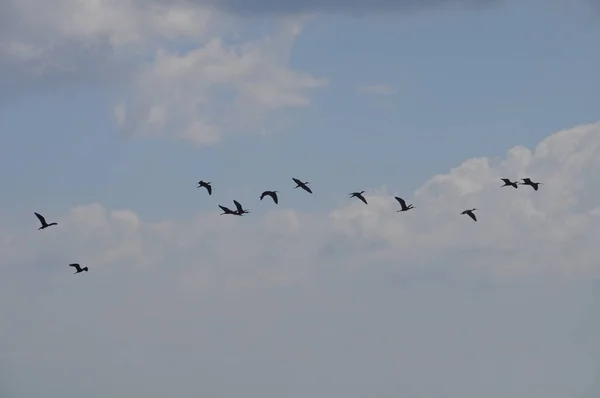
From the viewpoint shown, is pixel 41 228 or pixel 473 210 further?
pixel 473 210

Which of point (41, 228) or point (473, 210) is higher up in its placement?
point (473, 210)

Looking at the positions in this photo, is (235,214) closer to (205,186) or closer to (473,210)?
(205,186)

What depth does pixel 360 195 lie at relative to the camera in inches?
6668

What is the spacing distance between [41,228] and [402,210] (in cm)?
4929

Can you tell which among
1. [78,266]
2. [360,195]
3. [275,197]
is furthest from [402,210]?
[78,266]

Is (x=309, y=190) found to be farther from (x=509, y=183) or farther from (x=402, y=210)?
(x=509, y=183)

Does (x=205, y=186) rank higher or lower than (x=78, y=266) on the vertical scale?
higher

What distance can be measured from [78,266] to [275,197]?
29.5 meters

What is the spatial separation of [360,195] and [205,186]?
22.3 meters

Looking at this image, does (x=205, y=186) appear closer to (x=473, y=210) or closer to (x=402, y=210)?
(x=402, y=210)

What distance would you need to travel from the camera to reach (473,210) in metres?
178

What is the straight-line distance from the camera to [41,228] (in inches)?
6550

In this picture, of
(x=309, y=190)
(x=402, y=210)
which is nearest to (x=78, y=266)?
(x=309, y=190)

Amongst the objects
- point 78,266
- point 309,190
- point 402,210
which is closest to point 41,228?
point 78,266
